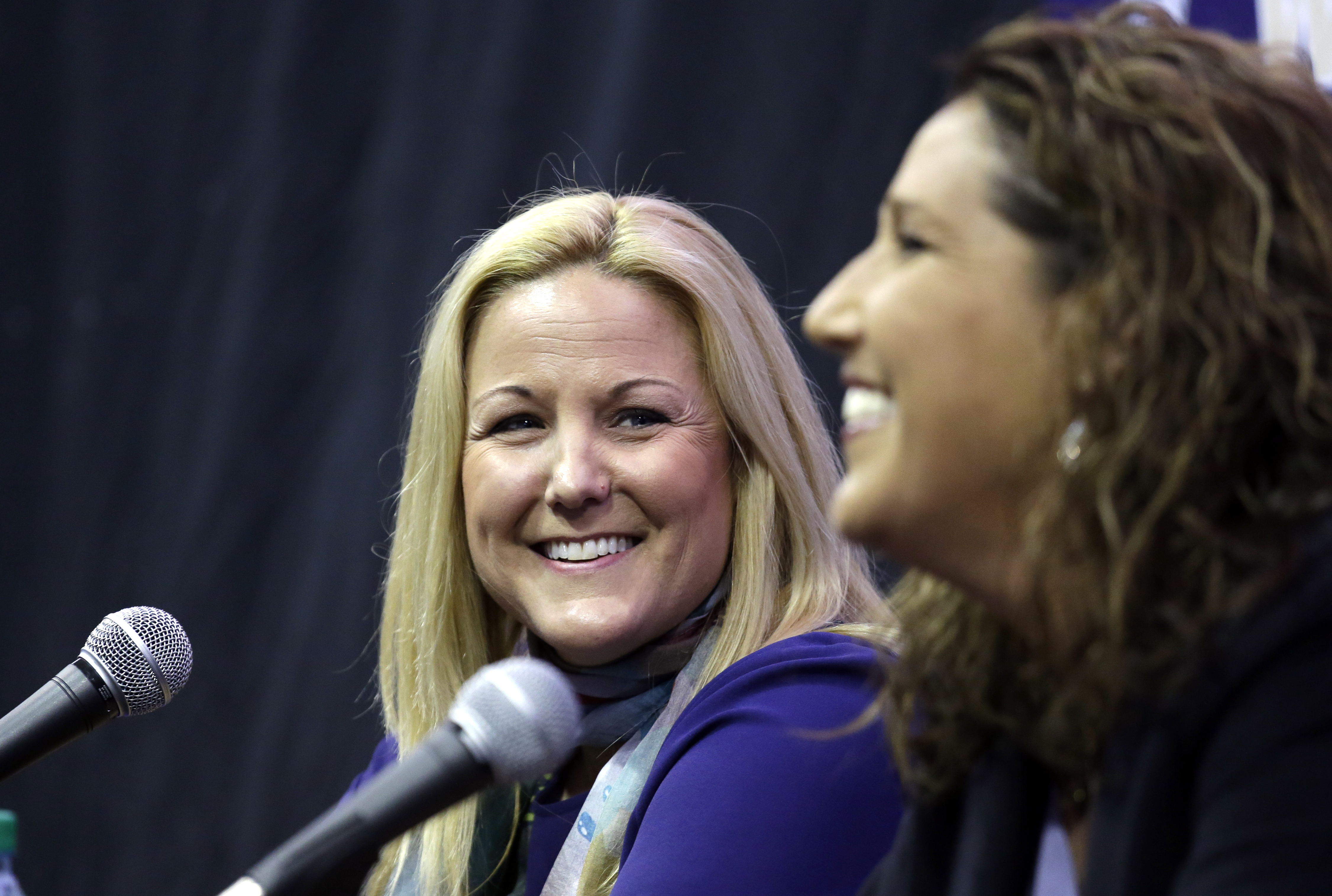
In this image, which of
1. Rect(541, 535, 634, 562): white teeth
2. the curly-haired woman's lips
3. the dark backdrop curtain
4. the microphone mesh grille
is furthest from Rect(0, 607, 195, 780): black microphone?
the dark backdrop curtain

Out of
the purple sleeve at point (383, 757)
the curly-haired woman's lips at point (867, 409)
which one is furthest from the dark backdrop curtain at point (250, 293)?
the curly-haired woman's lips at point (867, 409)

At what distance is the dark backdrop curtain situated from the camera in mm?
2518

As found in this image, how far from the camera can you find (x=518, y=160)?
2584 mm

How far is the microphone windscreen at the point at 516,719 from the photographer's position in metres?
0.87

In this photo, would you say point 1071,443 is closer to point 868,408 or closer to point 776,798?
point 868,408

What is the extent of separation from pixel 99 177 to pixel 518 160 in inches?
37.1

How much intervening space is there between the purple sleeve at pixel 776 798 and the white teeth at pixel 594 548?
29 centimetres

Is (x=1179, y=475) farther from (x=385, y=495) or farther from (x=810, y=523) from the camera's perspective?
(x=385, y=495)

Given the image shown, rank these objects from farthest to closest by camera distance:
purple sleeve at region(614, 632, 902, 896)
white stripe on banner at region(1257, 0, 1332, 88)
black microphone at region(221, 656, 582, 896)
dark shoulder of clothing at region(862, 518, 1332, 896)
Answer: white stripe on banner at region(1257, 0, 1332, 88), purple sleeve at region(614, 632, 902, 896), black microphone at region(221, 656, 582, 896), dark shoulder of clothing at region(862, 518, 1332, 896)

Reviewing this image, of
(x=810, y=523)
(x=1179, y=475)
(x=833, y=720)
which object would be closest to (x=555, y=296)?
(x=810, y=523)

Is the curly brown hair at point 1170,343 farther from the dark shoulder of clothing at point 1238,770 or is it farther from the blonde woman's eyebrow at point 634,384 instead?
the blonde woman's eyebrow at point 634,384

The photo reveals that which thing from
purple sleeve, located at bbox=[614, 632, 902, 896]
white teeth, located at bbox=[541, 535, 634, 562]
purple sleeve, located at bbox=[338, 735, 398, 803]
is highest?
white teeth, located at bbox=[541, 535, 634, 562]

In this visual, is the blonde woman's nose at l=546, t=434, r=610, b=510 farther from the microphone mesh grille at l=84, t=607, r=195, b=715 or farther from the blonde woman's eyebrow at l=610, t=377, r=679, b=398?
the microphone mesh grille at l=84, t=607, r=195, b=715

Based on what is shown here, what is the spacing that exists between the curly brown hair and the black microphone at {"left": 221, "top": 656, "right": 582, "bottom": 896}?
340 millimetres
